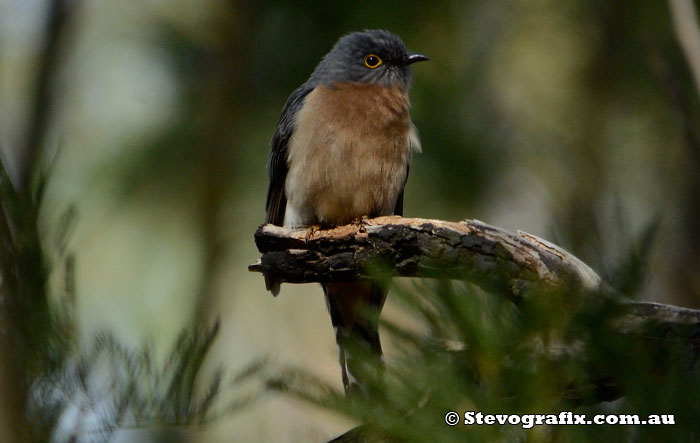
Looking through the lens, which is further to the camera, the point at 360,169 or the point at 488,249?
the point at 360,169

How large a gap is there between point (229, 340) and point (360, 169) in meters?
3.25

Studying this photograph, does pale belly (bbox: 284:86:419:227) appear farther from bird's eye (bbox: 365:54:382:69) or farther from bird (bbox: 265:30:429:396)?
bird's eye (bbox: 365:54:382:69)

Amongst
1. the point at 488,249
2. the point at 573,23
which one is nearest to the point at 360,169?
the point at 488,249

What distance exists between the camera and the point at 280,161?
246 inches

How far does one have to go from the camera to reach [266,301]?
9.14 m

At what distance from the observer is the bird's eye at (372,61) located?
6.31 meters

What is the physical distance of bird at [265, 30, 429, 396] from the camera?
5.60 meters

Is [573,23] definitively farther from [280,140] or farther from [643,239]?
[643,239]

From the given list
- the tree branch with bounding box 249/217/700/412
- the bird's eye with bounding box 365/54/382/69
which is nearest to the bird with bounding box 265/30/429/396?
the bird's eye with bounding box 365/54/382/69

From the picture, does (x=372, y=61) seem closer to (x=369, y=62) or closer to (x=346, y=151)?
(x=369, y=62)

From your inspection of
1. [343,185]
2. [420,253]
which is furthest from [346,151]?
[420,253]

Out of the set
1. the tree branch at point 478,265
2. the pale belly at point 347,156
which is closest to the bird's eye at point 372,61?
the pale belly at point 347,156

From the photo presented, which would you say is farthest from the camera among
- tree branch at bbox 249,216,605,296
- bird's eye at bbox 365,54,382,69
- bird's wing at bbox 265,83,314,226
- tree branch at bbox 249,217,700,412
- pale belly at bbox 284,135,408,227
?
bird's eye at bbox 365,54,382,69

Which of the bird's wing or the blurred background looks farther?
the blurred background
